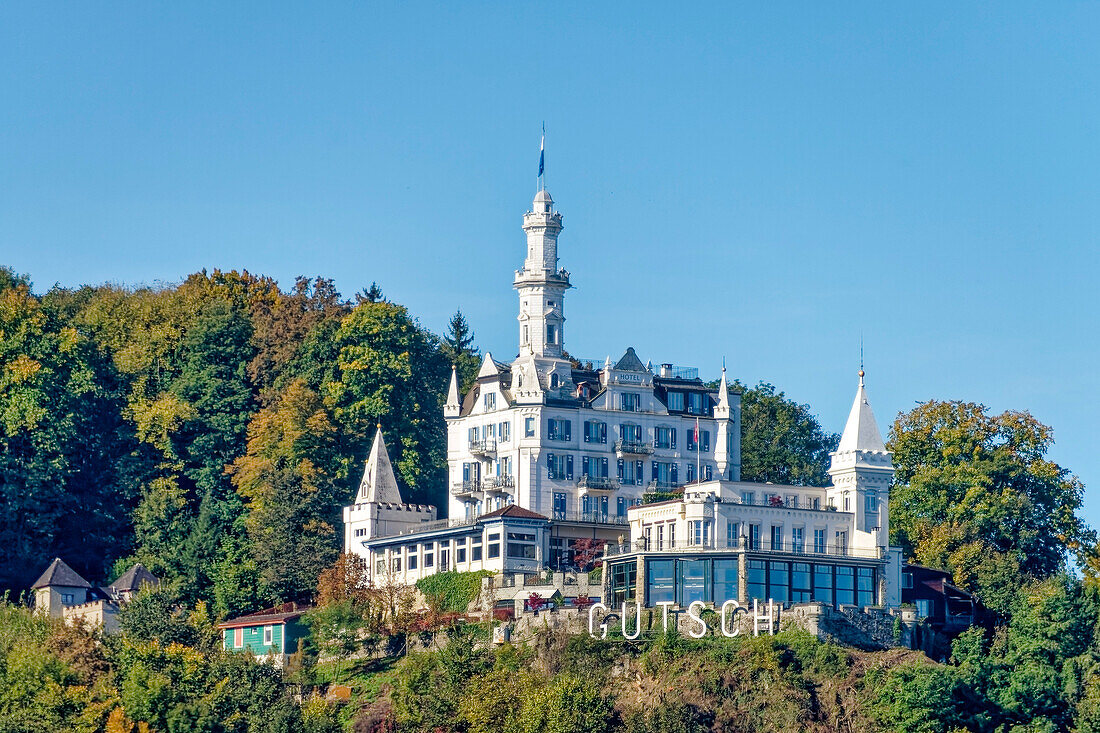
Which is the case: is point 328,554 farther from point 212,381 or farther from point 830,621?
point 830,621

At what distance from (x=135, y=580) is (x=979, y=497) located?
38.5m

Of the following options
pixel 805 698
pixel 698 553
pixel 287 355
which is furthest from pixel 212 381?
pixel 805 698

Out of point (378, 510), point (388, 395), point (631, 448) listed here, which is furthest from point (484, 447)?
point (388, 395)

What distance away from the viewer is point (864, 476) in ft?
391

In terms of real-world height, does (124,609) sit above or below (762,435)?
below

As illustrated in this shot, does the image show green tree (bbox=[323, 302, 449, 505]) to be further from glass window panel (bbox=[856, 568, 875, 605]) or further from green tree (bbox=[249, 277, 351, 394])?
glass window panel (bbox=[856, 568, 875, 605])

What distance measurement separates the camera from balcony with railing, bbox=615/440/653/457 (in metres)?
126

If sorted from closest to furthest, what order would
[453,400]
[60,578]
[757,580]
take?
[757,580], [60,578], [453,400]

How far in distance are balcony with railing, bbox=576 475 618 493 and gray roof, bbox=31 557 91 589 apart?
22.6 m

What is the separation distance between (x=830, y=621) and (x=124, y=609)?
95.2ft

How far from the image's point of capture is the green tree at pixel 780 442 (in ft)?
465

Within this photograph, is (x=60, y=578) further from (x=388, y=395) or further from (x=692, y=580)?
(x=692, y=580)

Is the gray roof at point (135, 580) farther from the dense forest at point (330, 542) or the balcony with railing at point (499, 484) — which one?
the balcony with railing at point (499, 484)

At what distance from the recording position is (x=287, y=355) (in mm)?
135500
